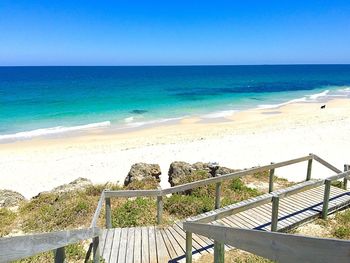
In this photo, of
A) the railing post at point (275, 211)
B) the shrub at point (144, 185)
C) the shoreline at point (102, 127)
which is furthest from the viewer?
the shoreline at point (102, 127)

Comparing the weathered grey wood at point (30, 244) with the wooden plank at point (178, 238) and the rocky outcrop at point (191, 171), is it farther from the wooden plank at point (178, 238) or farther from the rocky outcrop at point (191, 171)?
the rocky outcrop at point (191, 171)

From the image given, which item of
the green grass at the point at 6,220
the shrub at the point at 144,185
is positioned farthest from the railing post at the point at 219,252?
the shrub at the point at 144,185

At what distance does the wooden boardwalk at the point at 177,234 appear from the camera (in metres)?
5.71

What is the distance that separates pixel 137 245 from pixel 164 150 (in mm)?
12957

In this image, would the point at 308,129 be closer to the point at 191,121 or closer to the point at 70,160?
the point at 191,121

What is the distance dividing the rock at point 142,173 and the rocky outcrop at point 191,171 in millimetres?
605

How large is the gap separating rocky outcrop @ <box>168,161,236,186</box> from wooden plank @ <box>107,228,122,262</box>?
4348 millimetres

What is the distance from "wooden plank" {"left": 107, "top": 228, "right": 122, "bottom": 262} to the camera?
5.62 m

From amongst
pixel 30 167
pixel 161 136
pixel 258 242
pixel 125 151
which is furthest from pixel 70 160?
pixel 258 242

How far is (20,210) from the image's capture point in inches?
347

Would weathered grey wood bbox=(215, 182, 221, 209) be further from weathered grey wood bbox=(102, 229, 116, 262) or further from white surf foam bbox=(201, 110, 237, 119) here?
white surf foam bbox=(201, 110, 237, 119)

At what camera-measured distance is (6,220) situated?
7.87 metres

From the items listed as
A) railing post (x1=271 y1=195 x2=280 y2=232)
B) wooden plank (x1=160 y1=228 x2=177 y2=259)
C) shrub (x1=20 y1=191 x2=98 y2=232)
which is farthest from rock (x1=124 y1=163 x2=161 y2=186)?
railing post (x1=271 y1=195 x2=280 y2=232)

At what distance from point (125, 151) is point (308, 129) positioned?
546 inches
